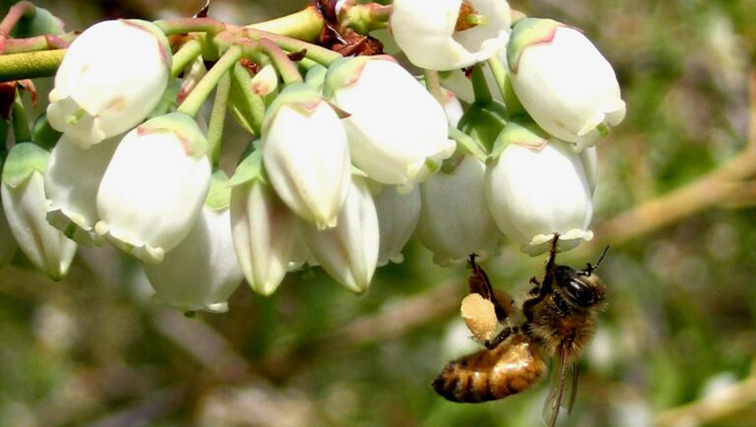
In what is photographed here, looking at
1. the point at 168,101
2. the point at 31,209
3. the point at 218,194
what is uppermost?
the point at 168,101

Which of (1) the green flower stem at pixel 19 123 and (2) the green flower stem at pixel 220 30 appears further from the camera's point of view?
(1) the green flower stem at pixel 19 123

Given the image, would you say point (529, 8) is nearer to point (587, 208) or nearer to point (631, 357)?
point (631, 357)

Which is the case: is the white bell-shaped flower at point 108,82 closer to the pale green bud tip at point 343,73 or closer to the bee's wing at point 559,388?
the pale green bud tip at point 343,73

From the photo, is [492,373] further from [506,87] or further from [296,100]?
[296,100]

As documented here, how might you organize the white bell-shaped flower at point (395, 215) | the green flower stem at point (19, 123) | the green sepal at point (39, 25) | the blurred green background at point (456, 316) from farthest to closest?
the blurred green background at point (456, 316), the green sepal at point (39, 25), the green flower stem at point (19, 123), the white bell-shaped flower at point (395, 215)

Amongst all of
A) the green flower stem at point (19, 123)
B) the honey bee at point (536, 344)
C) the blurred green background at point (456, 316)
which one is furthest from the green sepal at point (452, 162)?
the blurred green background at point (456, 316)

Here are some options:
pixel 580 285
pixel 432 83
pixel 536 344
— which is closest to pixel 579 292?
pixel 580 285

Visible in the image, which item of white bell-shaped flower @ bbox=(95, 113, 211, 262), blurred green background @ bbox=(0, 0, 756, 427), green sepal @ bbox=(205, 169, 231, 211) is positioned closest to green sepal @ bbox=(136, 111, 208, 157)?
white bell-shaped flower @ bbox=(95, 113, 211, 262)
